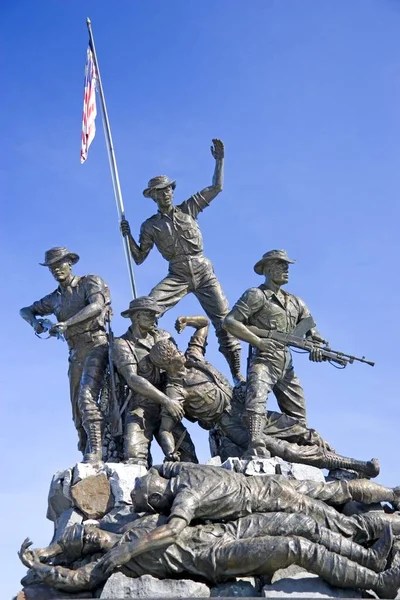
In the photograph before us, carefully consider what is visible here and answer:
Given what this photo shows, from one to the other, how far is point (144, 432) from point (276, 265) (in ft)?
8.36

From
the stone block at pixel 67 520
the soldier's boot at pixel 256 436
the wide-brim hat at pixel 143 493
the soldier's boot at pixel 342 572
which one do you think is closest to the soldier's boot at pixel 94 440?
the stone block at pixel 67 520

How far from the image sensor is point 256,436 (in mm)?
10984

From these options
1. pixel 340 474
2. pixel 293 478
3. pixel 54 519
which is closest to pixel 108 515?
pixel 54 519

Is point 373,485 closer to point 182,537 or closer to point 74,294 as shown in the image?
point 182,537

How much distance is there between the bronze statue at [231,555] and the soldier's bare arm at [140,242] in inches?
188

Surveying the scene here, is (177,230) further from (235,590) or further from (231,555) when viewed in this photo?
(235,590)

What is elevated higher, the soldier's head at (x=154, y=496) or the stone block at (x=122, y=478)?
the stone block at (x=122, y=478)

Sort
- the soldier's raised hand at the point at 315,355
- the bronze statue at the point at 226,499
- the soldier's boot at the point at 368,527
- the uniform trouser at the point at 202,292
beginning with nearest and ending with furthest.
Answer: the bronze statue at the point at 226,499, the soldier's boot at the point at 368,527, the soldier's raised hand at the point at 315,355, the uniform trouser at the point at 202,292

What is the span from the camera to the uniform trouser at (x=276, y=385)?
443 inches

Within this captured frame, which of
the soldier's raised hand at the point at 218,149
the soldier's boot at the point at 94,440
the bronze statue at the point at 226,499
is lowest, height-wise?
the bronze statue at the point at 226,499

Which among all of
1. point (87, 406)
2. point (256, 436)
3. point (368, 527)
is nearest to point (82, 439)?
point (87, 406)

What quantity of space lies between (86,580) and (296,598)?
1.85 m

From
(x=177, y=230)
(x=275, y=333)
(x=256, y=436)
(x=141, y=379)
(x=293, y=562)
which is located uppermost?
(x=177, y=230)

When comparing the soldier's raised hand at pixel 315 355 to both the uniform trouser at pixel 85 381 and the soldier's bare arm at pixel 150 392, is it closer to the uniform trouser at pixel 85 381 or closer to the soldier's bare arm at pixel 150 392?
the soldier's bare arm at pixel 150 392
